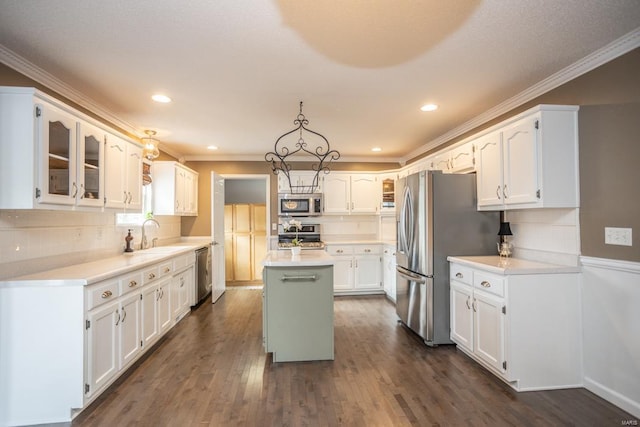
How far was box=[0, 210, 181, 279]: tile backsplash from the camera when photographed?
228cm

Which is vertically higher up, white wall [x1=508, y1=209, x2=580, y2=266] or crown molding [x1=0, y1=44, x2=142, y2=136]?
crown molding [x1=0, y1=44, x2=142, y2=136]

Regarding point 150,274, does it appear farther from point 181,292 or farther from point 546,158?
point 546,158

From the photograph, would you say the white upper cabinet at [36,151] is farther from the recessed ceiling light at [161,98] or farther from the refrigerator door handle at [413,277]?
the refrigerator door handle at [413,277]

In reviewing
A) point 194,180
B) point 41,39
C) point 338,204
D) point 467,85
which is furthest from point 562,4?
point 194,180

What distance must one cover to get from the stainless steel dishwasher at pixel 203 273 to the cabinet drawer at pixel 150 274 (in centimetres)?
154

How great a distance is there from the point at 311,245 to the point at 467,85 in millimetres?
3428

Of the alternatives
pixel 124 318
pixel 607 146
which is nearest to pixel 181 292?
pixel 124 318

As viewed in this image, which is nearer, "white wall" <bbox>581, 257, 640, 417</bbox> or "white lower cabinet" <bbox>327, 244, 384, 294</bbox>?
"white wall" <bbox>581, 257, 640, 417</bbox>

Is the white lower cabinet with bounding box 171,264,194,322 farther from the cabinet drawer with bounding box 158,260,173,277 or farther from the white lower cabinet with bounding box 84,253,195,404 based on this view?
the cabinet drawer with bounding box 158,260,173,277

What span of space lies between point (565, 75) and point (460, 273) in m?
1.88

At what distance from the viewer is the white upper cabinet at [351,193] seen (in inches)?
226

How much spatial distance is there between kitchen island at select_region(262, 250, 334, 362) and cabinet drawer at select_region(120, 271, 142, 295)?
1.11m

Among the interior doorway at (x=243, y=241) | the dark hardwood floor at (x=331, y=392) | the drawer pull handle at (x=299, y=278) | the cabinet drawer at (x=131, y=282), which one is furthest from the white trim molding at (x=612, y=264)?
the interior doorway at (x=243, y=241)

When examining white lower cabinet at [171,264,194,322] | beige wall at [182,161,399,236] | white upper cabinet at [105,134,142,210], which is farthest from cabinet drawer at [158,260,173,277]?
beige wall at [182,161,399,236]
